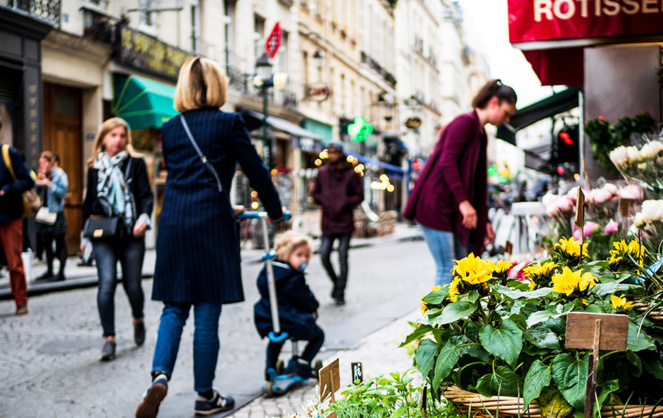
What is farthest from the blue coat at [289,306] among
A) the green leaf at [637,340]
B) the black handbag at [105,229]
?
the green leaf at [637,340]

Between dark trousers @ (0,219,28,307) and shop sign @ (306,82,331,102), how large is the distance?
20359 mm

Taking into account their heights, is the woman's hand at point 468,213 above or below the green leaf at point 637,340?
above

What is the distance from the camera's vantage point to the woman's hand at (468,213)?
16.6 feet

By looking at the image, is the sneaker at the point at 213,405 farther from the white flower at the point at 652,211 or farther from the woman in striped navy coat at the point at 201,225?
the white flower at the point at 652,211

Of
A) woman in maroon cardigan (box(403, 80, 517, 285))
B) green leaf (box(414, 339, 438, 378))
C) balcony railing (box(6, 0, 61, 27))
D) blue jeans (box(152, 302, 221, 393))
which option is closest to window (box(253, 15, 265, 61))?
balcony railing (box(6, 0, 61, 27))

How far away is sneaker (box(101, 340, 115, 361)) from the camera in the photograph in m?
5.78

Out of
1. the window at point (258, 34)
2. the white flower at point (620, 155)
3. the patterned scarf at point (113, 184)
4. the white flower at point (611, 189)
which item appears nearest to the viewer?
the white flower at point (620, 155)

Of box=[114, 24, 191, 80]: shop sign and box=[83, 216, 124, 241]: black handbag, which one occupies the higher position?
box=[114, 24, 191, 80]: shop sign

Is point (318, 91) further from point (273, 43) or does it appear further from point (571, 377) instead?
point (571, 377)

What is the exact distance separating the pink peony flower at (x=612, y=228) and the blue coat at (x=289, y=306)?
1867 mm

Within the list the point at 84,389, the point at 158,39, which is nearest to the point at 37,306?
the point at 84,389

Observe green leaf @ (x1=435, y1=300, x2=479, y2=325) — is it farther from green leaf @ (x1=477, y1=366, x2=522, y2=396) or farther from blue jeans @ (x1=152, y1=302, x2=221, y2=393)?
blue jeans @ (x1=152, y1=302, x2=221, y2=393)

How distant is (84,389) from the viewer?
4.93 m

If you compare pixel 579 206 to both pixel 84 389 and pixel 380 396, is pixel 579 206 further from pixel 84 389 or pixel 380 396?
pixel 84 389
